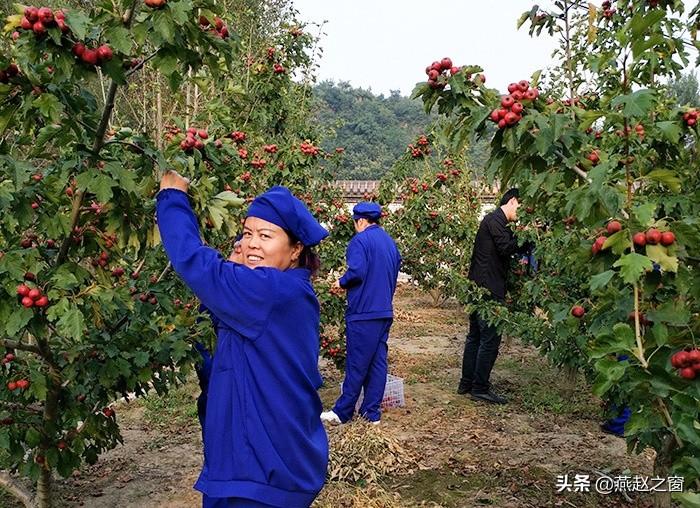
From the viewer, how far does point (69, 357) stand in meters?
2.87

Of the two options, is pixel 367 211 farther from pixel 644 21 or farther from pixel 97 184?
pixel 644 21

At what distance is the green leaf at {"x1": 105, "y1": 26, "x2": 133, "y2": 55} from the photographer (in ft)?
6.67

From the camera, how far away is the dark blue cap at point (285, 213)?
2264 millimetres

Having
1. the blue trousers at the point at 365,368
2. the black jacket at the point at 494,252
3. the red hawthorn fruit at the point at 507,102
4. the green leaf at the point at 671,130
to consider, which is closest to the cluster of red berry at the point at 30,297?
Answer: the red hawthorn fruit at the point at 507,102

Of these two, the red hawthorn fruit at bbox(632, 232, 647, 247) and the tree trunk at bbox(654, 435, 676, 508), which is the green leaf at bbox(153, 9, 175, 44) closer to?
the red hawthorn fruit at bbox(632, 232, 647, 247)

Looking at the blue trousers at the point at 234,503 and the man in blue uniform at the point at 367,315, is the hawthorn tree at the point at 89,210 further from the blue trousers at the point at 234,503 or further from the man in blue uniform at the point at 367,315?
the man in blue uniform at the point at 367,315

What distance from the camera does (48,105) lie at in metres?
2.07

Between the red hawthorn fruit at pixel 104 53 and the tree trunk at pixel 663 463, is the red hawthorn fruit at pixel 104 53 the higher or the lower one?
the higher one

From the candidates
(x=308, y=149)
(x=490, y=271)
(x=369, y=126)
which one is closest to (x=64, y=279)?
(x=308, y=149)

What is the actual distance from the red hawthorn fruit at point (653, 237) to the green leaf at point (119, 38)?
1.83 metres

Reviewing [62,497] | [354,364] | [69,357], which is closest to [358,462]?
[354,364]

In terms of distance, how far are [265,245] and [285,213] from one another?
15cm

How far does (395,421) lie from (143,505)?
2.49 meters

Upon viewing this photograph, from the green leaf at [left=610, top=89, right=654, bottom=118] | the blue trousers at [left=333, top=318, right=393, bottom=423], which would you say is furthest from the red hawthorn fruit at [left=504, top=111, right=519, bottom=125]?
the blue trousers at [left=333, top=318, right=393, bottom=423]
